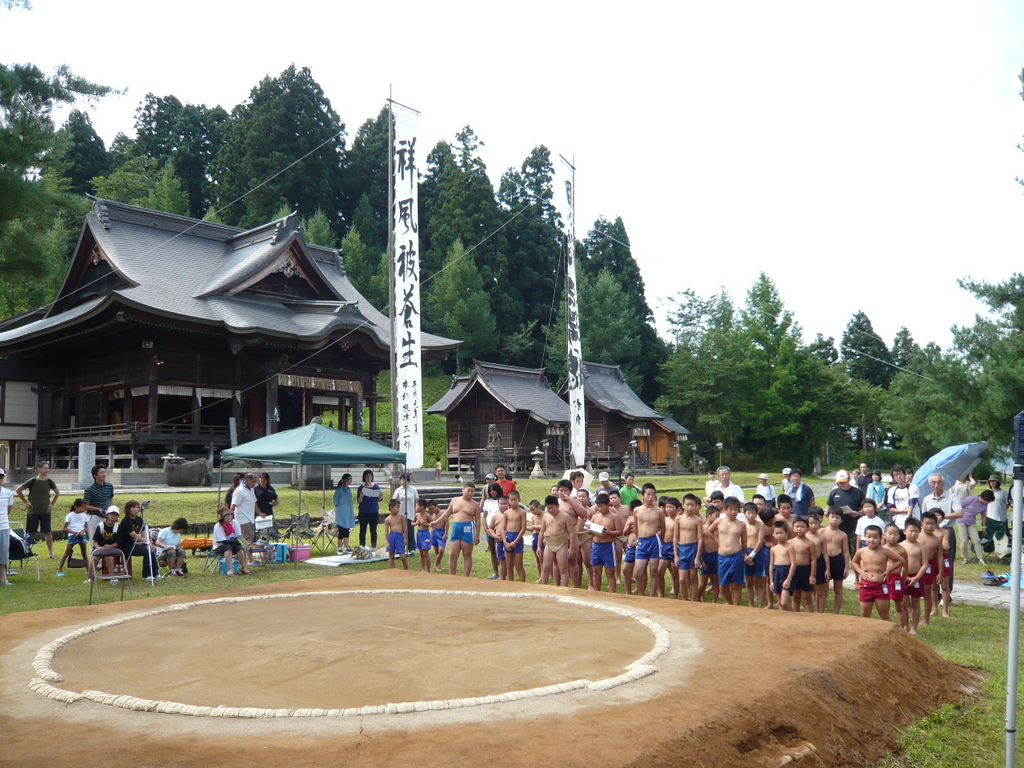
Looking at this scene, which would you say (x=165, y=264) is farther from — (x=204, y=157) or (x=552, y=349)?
(x=204, y=157)

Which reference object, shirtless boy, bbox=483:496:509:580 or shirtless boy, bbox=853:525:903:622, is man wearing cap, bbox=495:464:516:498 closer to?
shirtless boy, bbox=483:496:509:580

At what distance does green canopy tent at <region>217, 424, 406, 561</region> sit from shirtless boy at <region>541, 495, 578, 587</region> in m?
3.78

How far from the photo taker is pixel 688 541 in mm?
8047

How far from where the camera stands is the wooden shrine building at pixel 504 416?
31031 millimetres

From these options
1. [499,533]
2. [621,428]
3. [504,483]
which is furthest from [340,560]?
[621,428]

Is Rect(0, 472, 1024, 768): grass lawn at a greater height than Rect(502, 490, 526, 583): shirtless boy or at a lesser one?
lesser

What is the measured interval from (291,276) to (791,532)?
62.1 feet

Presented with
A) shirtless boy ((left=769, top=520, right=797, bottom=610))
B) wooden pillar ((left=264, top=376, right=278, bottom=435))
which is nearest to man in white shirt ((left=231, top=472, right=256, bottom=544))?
shirtless boy ((left=769, top=520, right=797, bottom=610))

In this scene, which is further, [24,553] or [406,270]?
[406,270]

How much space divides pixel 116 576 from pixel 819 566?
23.9ft

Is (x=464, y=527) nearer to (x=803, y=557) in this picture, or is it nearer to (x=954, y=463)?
(x=803, y=557)

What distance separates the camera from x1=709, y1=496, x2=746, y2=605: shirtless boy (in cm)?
771

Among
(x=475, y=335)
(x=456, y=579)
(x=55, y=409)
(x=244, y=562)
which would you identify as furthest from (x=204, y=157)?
(x=456, y=579)

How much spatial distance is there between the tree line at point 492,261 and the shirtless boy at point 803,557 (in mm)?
26665
